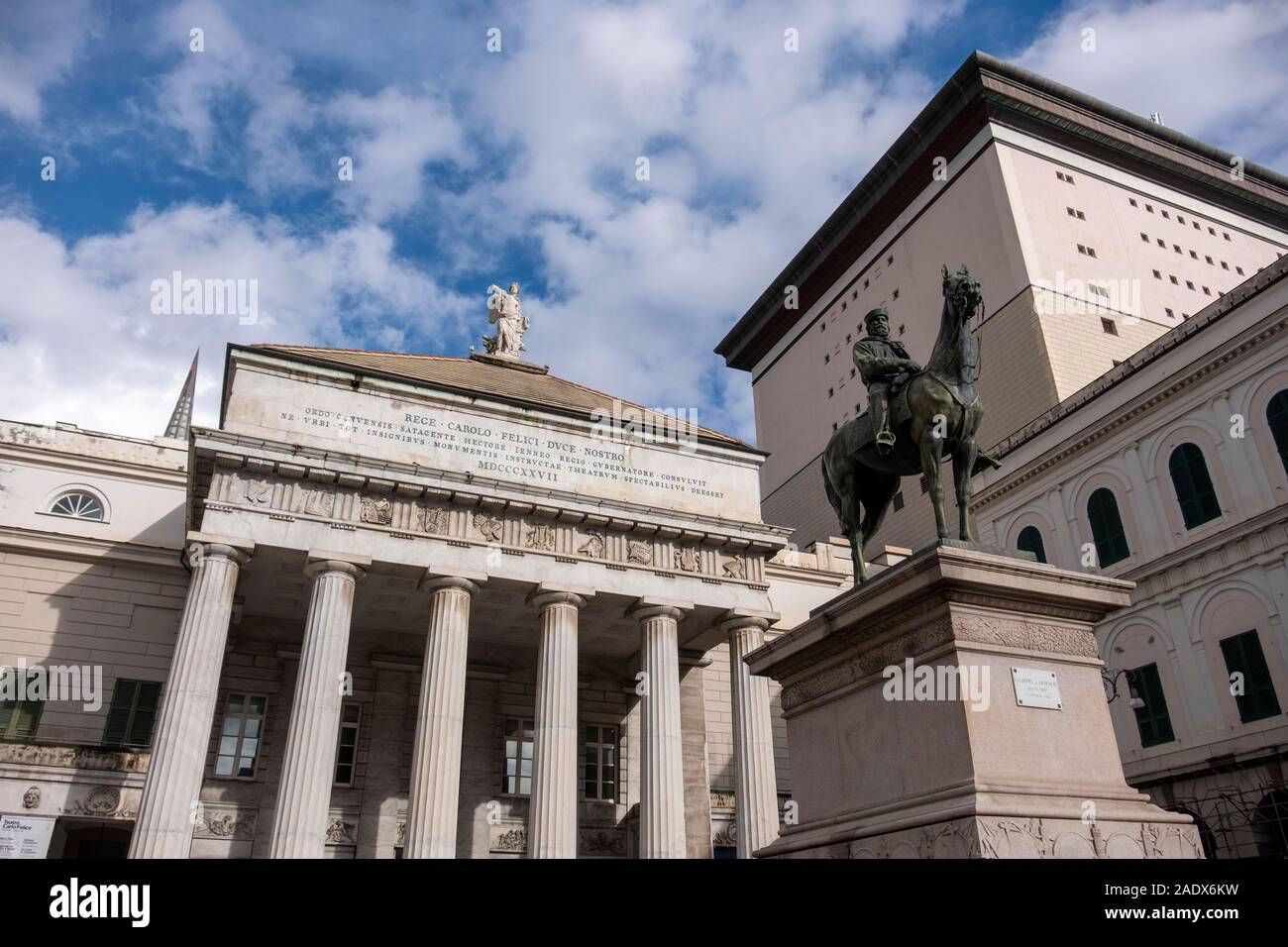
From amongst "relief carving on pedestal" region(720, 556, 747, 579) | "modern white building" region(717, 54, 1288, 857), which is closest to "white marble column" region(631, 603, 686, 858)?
"relief carving on pedestal" region(720, 556, 747, 579)

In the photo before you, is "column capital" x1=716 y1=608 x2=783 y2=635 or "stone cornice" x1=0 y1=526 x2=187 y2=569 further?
"column capital" x1=716 y1=608 x2=783 y2=635

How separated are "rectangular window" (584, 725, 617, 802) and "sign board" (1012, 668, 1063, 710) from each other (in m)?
23.8

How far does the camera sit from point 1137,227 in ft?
156

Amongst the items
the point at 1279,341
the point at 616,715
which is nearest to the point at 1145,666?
the point at 1279,341

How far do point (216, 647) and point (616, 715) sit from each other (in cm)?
1320

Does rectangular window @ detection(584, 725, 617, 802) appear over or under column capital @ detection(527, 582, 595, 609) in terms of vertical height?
under

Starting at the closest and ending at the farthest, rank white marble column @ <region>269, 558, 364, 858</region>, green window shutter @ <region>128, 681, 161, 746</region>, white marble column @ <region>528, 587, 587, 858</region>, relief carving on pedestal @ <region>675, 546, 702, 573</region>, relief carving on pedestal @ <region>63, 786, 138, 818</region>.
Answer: white marble column @ <region>269, 558, 364, 858</region> < white marble column @ <region>528, 587, 587, 858</region> < relief carving on pedestal @ <region>63, 786, 138, 818</region> < green window shutter @ <region>128, 681, 161, 746</region> < relief carving on pedestal @ <region>675, 546, 702, 573</region>

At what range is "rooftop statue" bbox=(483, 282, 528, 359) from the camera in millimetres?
34594

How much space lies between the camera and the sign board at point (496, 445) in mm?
26156

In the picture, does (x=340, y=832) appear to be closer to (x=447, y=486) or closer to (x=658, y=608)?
(x=447, y=486)

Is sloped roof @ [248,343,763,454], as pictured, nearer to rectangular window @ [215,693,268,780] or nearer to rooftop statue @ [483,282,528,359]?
rooftop statue @ [483,282,528,359]

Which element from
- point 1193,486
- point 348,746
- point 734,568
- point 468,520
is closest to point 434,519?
point 468,520

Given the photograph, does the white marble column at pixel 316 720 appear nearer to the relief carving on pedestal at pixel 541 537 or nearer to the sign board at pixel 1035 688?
the relief carving on pedestal at pixel 541 537

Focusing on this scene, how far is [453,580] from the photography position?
2491 centimetres
